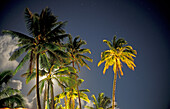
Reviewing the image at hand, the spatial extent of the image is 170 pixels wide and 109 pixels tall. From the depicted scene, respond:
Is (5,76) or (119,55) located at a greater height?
(119,55)

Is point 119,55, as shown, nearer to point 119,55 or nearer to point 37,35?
point 119,55

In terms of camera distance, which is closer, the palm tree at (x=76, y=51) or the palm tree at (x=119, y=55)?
the palm tree at (x=119, y=55)

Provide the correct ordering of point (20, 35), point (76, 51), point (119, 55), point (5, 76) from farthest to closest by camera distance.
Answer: point (76, 51), point (119, 55), point (5, 76), point (20, 35)

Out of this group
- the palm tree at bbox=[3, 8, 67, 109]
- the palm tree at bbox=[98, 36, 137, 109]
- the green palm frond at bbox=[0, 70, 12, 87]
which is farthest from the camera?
the palm tree at bbox=[98, 36, 137, 109]

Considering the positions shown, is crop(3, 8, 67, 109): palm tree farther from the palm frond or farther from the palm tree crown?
the palm tree crown

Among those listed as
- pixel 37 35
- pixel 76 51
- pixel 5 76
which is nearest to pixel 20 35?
pixel 37 35

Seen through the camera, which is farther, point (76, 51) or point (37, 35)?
point (76, 51)

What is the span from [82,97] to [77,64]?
763 cm

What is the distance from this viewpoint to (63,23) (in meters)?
20.8

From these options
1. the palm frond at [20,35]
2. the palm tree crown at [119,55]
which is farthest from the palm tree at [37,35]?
the palm tree crown at [119,55]

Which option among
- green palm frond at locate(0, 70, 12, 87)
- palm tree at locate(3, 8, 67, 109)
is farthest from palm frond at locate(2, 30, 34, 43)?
green palm frond at locate(0, 70, 12, 87)

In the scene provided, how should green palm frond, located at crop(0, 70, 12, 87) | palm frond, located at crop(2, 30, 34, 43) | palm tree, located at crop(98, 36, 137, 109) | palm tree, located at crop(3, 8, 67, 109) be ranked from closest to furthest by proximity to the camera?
palm frond, located at crop(2, 30, 34, 43) → palm tree, located at crop(3, 8, 67, 109) → green palm frond, located at crop(0, 70, 12, 87) → palm tree, located at crop(98, 36, 137, 109)

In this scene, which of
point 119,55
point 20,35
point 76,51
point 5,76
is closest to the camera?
point 20,35

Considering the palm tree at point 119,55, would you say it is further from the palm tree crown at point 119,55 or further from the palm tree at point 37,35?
the palm tree at point 37,35
